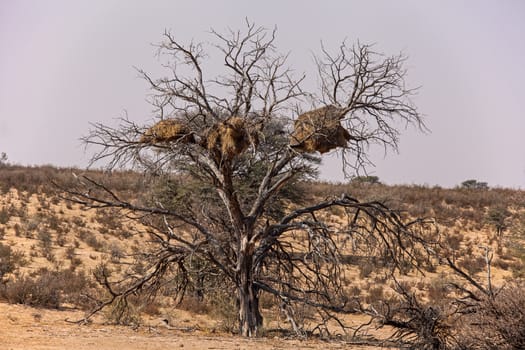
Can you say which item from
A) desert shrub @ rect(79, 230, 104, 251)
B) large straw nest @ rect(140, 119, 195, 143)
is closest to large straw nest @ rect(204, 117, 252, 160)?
large straw nest @ rect(140, 119, 195, 143)

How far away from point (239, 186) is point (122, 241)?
9155 millimetres

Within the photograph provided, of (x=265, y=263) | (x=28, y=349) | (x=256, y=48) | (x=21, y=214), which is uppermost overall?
(x=256, y=48)

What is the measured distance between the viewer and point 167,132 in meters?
10.8

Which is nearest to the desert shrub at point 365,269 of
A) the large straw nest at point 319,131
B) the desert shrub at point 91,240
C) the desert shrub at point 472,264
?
the desert shrub at point 472,264

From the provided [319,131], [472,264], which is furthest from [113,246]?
[319,131]

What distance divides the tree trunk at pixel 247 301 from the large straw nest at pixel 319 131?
92.6 inches

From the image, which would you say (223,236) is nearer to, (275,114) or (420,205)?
(275,114)

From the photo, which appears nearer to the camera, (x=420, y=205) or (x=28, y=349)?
(x=28, y=349)

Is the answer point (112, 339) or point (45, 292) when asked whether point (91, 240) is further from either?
point (112, 339)

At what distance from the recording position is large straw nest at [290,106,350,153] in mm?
10492

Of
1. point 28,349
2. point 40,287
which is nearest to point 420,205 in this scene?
point 40,287

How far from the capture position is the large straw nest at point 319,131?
10.5 m

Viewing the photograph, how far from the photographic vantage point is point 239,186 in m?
18.1

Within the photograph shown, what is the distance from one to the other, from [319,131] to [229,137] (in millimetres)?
1517
